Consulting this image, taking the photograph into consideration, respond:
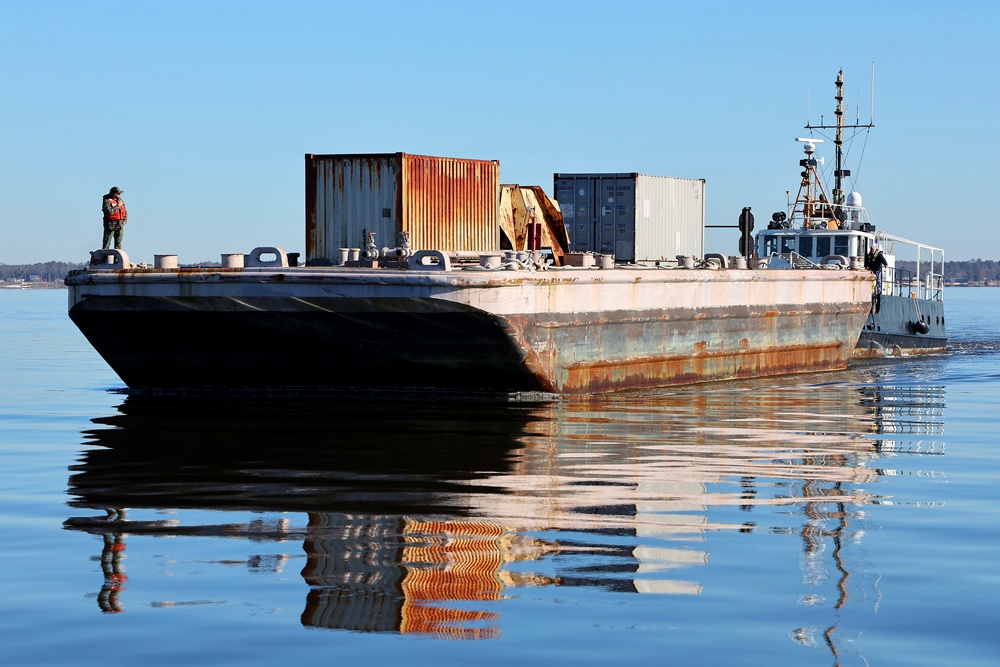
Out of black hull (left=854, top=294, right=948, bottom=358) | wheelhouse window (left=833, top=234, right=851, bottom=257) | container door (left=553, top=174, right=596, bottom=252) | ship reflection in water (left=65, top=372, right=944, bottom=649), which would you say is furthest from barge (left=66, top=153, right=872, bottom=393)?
wheelhouse window (left=833, top=234, right=851, bottom=257)

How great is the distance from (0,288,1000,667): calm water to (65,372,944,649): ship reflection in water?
0.04 meters

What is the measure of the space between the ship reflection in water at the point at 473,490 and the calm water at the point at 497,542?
0.04 m

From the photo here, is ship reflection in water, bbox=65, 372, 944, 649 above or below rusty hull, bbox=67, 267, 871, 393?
below

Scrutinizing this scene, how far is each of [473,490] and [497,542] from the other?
2557mm

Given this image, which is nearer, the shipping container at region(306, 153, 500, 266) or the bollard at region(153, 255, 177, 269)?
the bollard at region(153, 255, 177, 269)

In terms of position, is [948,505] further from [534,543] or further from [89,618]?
[89,618]

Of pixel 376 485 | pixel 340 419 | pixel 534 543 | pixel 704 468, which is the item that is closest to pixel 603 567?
pixel 534 543

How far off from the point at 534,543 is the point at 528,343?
12.2 meters

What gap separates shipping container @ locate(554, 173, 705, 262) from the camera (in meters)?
30.9

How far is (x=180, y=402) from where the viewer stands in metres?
22.0

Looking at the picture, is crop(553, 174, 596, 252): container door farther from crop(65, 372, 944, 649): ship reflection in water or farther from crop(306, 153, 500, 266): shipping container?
crop(65, 372, 944, 649): ship reflection in water

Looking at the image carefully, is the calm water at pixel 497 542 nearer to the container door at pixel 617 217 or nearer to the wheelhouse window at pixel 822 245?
the container door at pixel 617 217

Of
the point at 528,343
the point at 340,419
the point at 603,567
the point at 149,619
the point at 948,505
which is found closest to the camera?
the point at 149,619

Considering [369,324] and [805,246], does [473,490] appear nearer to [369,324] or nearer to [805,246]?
[369,324]
